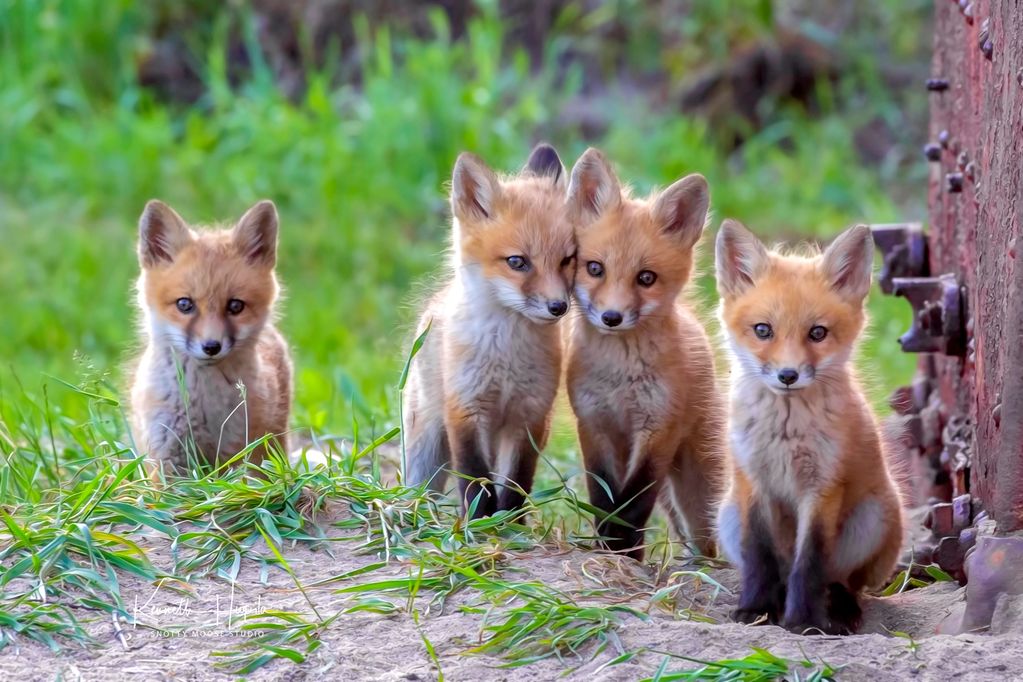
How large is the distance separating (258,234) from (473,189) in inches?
38.8

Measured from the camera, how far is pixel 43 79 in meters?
11.2

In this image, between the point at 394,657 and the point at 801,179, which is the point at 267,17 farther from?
the point at 394,657

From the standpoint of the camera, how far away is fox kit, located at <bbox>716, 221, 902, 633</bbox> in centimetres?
399

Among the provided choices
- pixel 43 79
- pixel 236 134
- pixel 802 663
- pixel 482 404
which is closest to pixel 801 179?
pixel 236 134

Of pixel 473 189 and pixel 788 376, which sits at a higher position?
pixel 473 189

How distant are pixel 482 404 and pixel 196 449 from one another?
1.00 metres

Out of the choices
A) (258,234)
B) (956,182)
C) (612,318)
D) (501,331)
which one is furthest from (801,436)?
(258,234)

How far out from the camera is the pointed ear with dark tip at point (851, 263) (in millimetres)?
4062

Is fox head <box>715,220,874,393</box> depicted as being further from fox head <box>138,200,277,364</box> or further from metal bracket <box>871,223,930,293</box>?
metal bracket <box>871,223,930,293</box>

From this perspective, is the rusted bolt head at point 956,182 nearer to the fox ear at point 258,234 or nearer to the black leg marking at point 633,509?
the black leg marking at point 633,509

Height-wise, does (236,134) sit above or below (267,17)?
below

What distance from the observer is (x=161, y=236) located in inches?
199

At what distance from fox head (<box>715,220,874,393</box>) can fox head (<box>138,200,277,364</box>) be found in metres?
1.79

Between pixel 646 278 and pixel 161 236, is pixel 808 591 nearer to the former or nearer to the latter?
pixel 646 278
